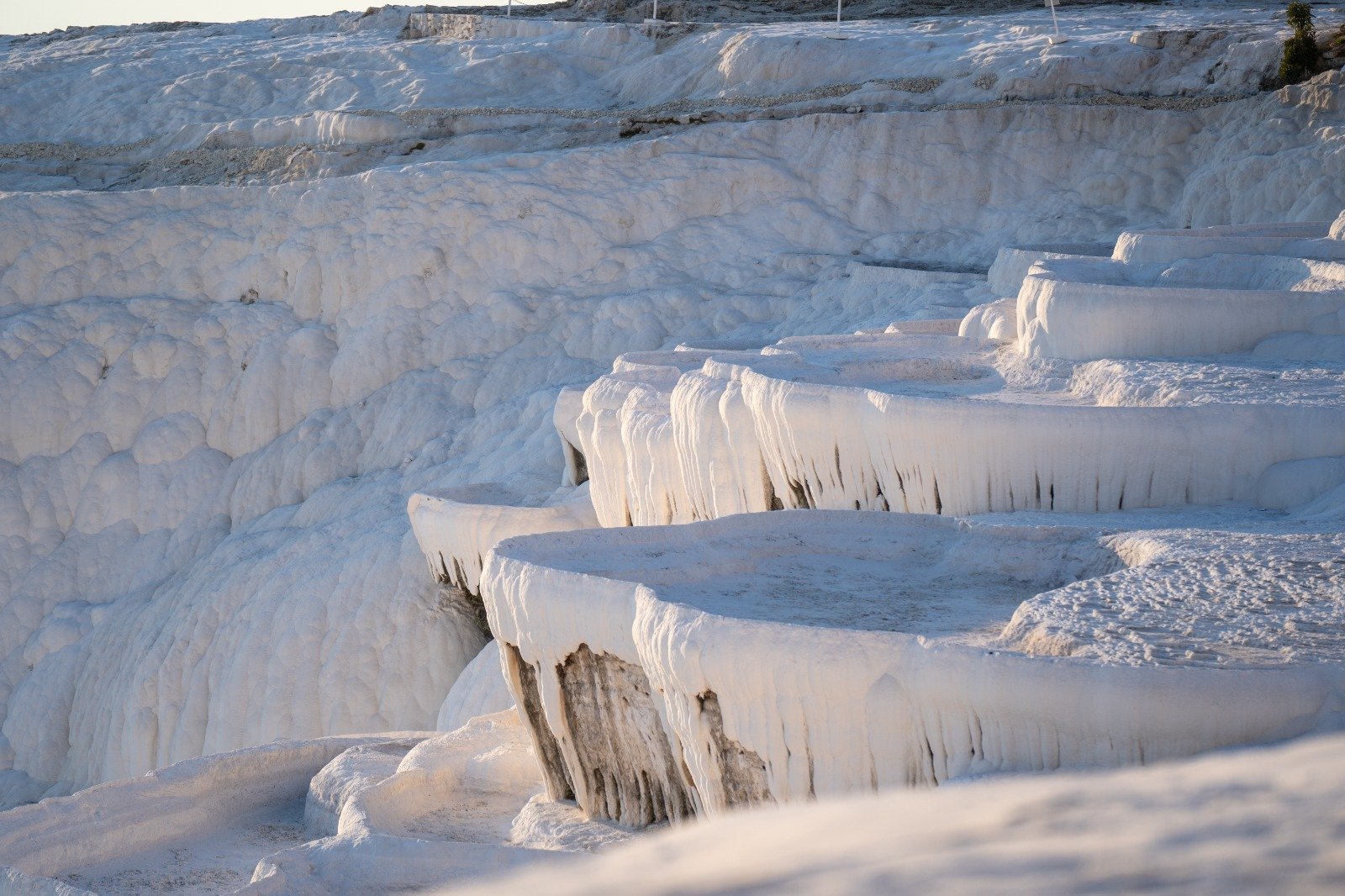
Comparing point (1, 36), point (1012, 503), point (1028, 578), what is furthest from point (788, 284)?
point (1, 36)

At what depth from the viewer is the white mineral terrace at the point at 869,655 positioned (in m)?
4.16

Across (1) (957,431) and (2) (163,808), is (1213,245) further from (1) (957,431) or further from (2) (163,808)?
(2) (163,808)

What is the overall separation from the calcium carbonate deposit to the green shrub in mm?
478

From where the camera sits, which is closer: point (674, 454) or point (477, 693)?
point (674, 454)

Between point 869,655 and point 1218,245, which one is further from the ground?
point 1218,245

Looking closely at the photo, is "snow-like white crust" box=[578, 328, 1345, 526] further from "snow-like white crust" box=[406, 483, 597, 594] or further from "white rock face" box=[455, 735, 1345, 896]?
"white rock face" box=[455, 735, 1345, 896]

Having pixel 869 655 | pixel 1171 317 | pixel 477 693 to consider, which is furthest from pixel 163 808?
pixel 1171 317

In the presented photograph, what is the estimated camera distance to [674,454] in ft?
31.0

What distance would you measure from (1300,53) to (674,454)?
11.5m

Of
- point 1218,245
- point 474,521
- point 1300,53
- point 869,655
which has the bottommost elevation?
point 474,521

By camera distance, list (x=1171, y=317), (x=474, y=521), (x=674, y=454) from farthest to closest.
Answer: (x=474, y=521) → (x=674, y=454) → (x=1171, y=317)

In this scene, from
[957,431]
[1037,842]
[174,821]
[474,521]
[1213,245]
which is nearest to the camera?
[1037,842]

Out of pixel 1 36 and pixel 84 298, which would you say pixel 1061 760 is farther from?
pixel 1 36

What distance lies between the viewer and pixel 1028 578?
6027mm
